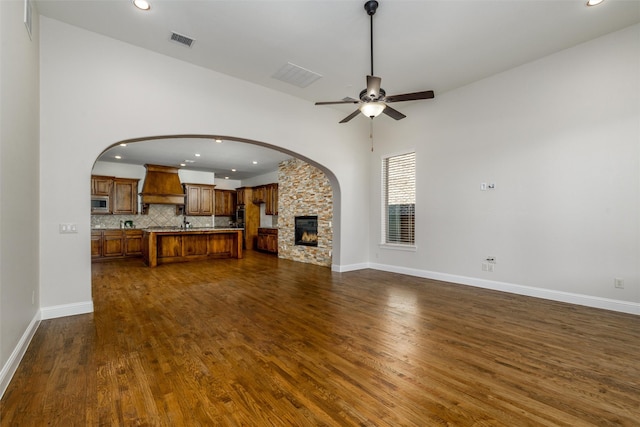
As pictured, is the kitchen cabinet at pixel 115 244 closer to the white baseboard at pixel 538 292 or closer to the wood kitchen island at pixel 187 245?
the wood kitchen island at pixel 187 245

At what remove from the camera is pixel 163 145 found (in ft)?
23.7

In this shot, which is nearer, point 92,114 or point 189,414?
point 189,414

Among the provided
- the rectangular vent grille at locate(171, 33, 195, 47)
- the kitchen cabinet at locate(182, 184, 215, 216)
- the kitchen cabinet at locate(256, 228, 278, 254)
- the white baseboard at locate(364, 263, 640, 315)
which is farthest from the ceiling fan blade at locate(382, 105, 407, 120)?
the kitchen cabinet at locate(182, 184, 215, 216)

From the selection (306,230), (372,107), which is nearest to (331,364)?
(372,107)

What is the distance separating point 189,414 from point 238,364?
0.63 metres

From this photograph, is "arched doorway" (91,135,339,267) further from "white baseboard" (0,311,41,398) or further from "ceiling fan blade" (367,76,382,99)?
"white baseboard" (0,311,41,398)

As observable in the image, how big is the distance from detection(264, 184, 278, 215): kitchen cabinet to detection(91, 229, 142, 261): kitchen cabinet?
423cm

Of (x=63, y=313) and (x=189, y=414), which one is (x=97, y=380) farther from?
(x=63, y=313)

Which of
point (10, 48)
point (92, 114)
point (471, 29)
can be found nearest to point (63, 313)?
point (92, 114)

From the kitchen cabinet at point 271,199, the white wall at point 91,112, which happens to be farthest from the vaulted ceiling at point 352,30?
the kitchen cabinet at point 271,199

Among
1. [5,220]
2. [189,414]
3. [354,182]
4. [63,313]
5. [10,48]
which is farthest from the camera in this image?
[354,182]

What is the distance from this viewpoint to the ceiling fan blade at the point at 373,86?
3.06 metres

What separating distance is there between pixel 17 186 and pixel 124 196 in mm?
8018

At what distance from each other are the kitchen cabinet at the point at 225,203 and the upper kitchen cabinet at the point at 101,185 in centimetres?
386
